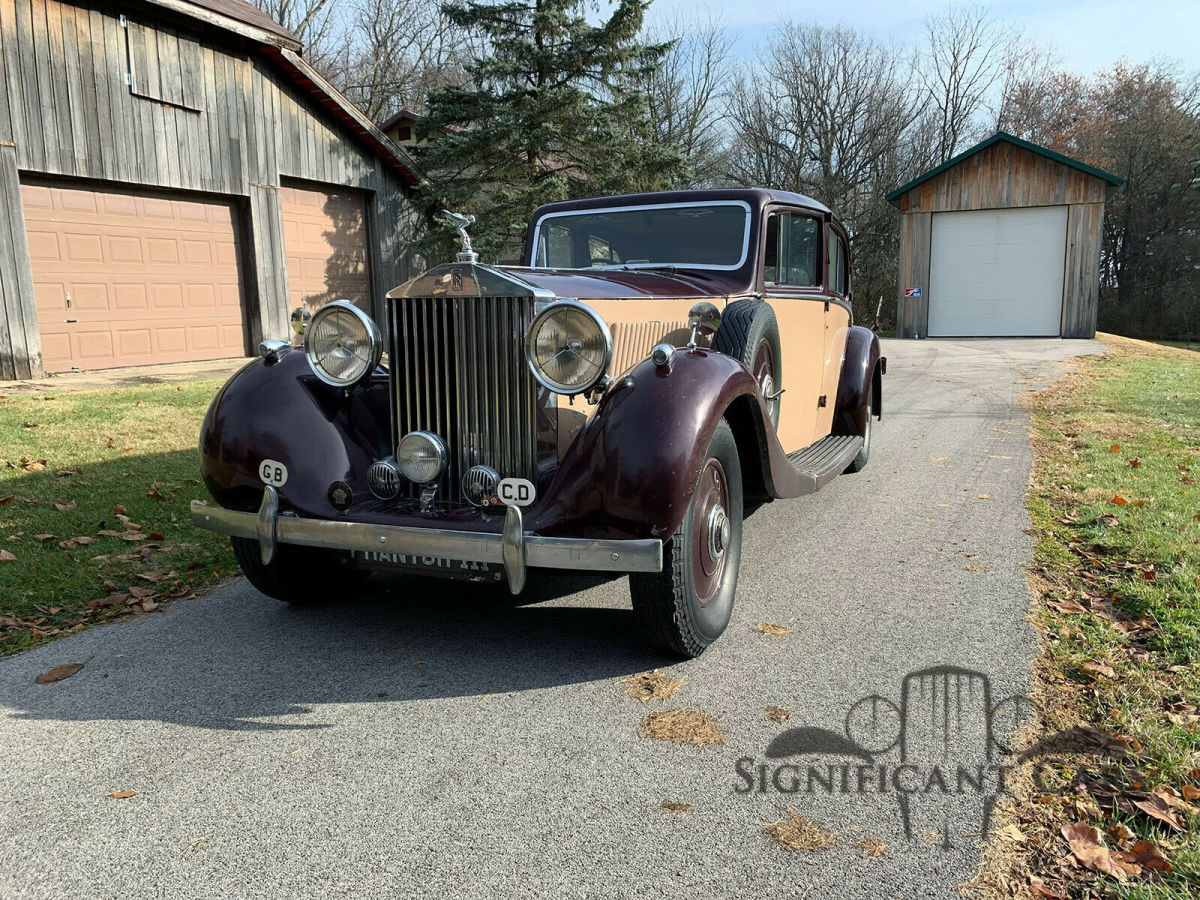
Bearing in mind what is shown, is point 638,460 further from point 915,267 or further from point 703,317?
point 915,267

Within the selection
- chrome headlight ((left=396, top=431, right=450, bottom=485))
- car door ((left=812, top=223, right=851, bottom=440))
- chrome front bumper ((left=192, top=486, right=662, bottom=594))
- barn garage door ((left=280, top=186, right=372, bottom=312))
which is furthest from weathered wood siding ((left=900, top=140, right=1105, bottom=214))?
chrome front bumper ((left=192, top=486, right=662, bottom=594))

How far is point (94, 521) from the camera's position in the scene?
496 centimetres

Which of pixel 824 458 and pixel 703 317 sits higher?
pixel 703 317

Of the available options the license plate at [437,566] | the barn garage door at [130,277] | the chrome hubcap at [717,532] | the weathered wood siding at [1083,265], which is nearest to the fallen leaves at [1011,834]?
the chrome hubcap at [717,532]

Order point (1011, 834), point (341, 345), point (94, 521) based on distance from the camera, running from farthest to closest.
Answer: point (94, 521) < point (341, 345) < point (1011, 834)

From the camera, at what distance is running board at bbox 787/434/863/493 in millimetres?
4309

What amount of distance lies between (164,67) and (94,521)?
9.71 metres

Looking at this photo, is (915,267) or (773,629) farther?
(915,267)

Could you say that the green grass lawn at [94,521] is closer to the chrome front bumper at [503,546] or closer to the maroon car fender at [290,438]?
the maroon car fender at [290,438]

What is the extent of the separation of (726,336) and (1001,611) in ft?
5.53

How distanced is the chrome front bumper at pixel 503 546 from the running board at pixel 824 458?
4.94 ft

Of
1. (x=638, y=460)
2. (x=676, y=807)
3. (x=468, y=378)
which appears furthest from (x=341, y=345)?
(x=676, y=807)

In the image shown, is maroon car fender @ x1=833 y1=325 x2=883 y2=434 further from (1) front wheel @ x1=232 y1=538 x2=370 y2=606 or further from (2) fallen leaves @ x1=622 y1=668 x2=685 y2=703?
(1) front wheel @ x1=232 y1=538 x2=370 y2=606

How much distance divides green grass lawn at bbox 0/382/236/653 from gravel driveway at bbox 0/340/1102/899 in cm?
35
